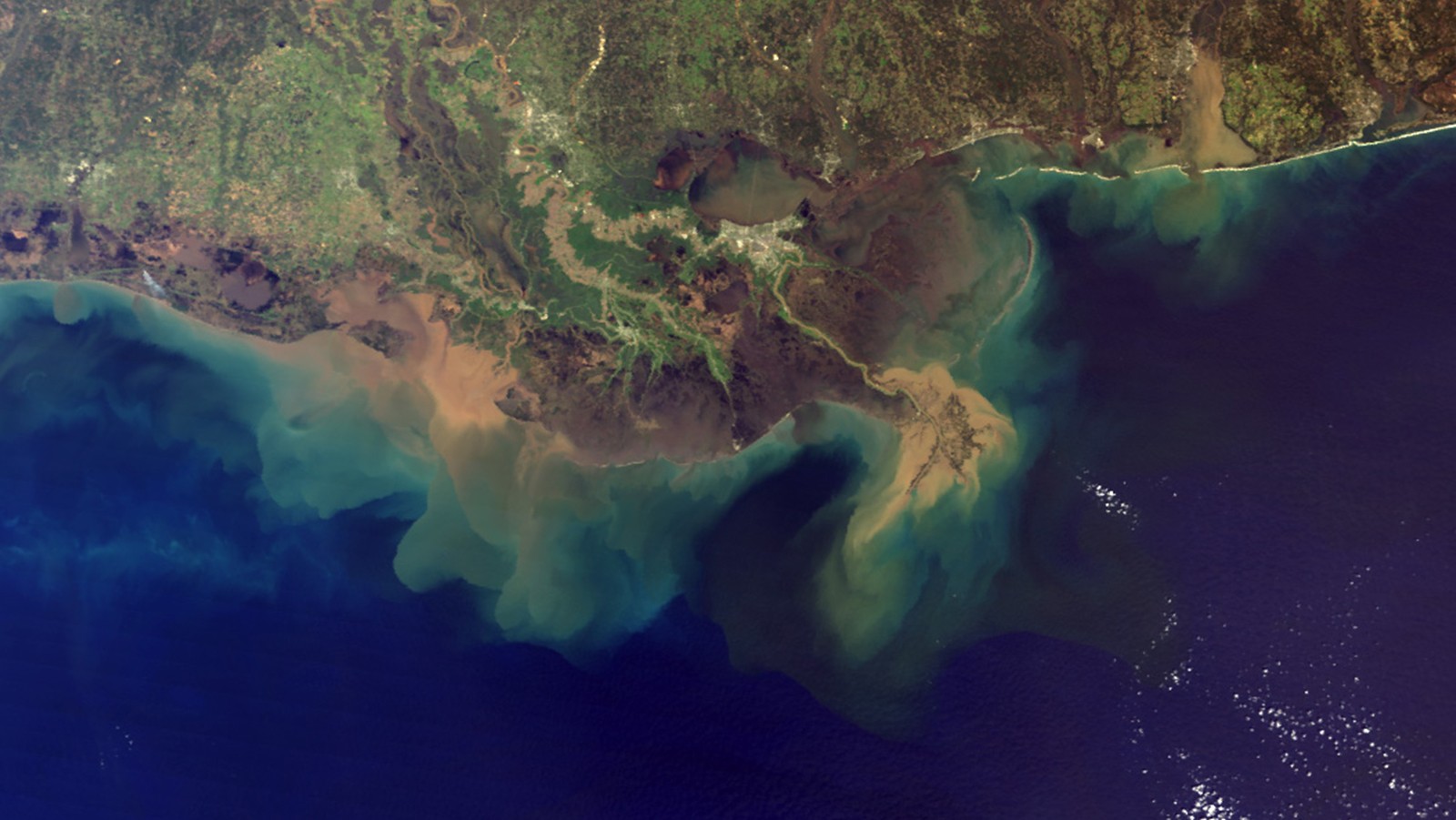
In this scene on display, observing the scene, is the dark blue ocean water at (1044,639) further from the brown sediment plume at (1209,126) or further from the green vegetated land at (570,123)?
the green vegetated land at (570,123)

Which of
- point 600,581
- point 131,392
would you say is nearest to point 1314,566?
point 600,581

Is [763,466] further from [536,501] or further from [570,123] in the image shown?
[570,123]

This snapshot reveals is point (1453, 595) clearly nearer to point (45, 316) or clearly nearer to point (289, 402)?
point (289, 402)

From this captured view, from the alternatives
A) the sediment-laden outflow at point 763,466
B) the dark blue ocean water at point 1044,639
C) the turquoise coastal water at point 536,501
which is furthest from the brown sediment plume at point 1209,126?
the turquoise coastal water at point 536,501

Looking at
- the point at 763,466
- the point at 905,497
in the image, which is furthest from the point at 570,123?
the point at 905,497

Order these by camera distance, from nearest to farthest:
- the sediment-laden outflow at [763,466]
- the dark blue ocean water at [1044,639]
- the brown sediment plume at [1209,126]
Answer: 1. the dark blue ocean water at [1044,639]
2. the sediment-laden outflow at [763,466]
3. the brown sediment plume at [1209,126]

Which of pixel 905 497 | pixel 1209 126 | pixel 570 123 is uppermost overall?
pixel 1209 126
